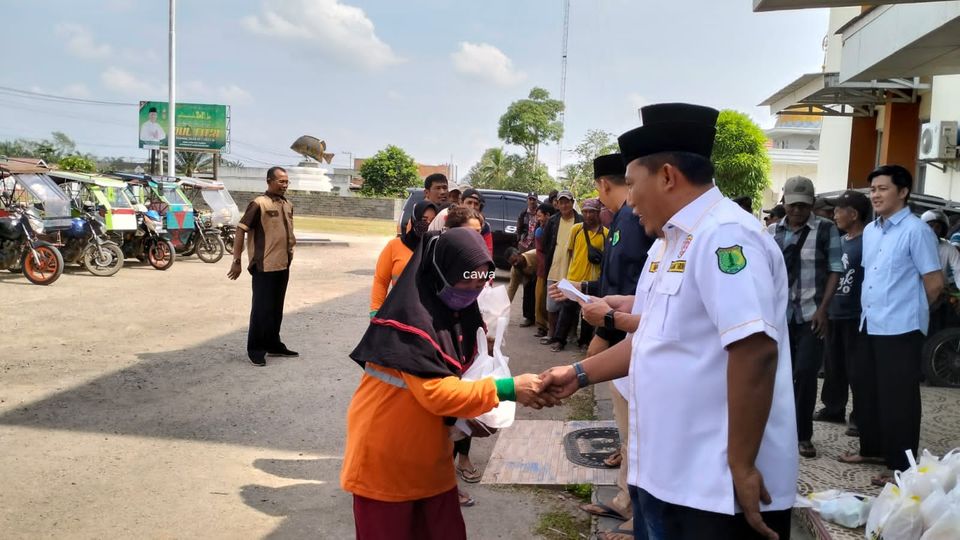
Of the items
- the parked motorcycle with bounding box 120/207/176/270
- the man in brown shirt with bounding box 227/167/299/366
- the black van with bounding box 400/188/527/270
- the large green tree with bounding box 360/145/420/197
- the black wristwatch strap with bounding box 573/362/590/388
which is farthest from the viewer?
the large green tree with bounding box 360/145/420/197

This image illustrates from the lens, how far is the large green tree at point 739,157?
90.5 ft

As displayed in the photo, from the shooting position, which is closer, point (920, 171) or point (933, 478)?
point (933, 478)

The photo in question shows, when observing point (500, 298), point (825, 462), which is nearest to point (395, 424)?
point (500, 298)

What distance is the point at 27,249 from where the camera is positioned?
498 inches

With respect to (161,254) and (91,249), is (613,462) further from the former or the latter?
(161,254)

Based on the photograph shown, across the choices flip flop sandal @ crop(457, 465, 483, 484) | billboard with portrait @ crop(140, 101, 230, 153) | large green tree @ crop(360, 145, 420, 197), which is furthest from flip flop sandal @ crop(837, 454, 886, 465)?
billboard with portrait @ crop(140, 101, 230, 153)

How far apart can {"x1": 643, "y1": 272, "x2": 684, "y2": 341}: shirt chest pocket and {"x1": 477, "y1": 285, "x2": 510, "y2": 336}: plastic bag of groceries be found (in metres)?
1.30

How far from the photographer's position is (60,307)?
34.7 ft

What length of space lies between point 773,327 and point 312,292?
11964mm

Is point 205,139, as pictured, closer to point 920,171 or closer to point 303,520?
point 920,171

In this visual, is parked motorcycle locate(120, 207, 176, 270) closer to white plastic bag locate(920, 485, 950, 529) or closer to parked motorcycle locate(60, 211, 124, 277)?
parked motorcycle locate(60, 211, 124, 277)

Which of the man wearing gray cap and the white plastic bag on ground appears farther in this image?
the man wearing gray cap

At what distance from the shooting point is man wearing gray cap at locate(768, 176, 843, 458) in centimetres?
512

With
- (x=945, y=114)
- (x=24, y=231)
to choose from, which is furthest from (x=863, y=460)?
(x=24, y=231)
